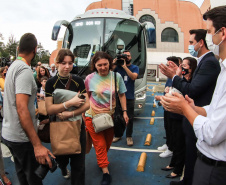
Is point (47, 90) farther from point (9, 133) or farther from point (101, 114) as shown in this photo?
point (101, 114)

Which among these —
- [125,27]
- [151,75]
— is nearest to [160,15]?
[151,75]

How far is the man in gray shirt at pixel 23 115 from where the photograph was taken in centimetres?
204

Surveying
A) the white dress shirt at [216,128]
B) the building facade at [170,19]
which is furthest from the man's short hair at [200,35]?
the building facade at [170,19]

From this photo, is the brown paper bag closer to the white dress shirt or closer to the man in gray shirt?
the man in gray shirt

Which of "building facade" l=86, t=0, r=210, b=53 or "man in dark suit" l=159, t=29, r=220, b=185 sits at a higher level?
"building facade" l=86, t=0, r=210, b=53

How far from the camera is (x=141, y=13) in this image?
2583cm

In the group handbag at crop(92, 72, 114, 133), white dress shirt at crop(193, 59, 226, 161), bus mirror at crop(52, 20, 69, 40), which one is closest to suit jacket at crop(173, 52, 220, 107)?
white dress shirt at crop(193, 59, 226, 161)

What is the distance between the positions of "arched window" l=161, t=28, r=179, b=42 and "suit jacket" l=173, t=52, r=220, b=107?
81.6ft

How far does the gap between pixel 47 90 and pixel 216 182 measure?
6.74 feet

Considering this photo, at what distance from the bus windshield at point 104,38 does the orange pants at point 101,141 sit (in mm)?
3007

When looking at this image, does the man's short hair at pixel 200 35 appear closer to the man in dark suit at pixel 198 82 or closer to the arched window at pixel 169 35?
the man in dark suit at pixel 198 82

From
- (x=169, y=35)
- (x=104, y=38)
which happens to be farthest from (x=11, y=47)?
(x=104, y=38)

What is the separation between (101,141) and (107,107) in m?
0.59

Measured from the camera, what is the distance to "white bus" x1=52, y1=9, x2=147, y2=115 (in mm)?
6312
